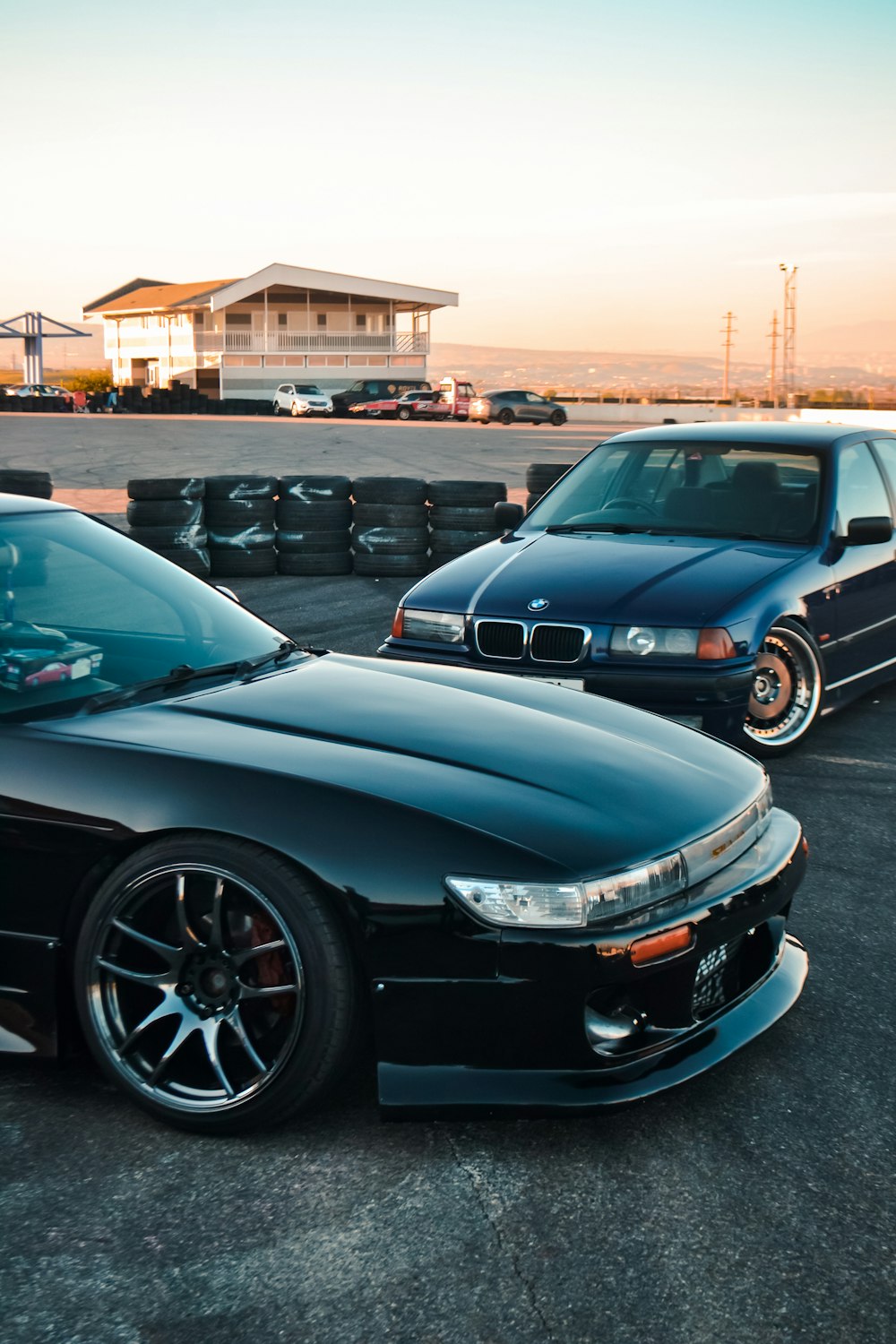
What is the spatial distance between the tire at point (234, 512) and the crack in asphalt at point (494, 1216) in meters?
9.04

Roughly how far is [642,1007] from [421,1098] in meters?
0.49

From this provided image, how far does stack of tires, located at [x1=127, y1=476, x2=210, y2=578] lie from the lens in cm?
1091

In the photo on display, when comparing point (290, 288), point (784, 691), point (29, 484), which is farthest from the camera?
point (290, 288)

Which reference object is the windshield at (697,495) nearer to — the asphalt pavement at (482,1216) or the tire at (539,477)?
the asphalt pavement at (482,1216)

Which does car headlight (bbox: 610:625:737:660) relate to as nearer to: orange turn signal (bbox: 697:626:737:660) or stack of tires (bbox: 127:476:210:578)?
orange turn signal (bbox: 697:626:737:660)

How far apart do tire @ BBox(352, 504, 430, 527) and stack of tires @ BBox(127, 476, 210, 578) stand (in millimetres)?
1404

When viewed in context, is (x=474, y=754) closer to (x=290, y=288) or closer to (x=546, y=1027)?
(x=546, y=1027)

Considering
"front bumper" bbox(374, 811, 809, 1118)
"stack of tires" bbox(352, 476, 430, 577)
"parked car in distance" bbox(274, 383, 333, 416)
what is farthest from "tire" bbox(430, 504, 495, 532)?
"parked car in distance" bbox(274, 383, 333, 416)

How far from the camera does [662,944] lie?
264cm

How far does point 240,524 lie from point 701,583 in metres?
6.36

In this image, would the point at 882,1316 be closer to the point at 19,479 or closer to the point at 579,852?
the point at 579,852

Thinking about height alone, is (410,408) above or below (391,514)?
above

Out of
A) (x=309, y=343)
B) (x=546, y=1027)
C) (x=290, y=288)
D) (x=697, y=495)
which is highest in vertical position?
(x=290, y=288)

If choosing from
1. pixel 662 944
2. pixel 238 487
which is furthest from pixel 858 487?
pixel 238 487
